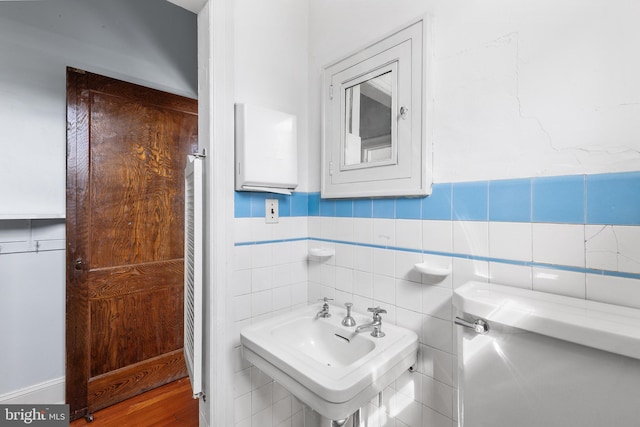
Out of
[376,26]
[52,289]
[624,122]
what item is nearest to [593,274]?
[624,122]

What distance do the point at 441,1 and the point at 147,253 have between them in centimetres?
207

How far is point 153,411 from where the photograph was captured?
5.56 feet

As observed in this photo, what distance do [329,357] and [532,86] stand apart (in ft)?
3.72

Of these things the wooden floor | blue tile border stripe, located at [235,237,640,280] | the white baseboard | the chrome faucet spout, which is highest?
blue tile border stripe, located at [235,237,640,280]

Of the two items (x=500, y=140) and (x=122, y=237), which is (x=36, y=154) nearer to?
(x=122, y=237)

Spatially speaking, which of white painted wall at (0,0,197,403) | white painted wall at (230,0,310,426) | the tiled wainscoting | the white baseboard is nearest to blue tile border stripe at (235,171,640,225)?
the tiled wainscoting

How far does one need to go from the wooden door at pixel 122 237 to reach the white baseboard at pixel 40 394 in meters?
0.07

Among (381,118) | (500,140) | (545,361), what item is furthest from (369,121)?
(545,361)

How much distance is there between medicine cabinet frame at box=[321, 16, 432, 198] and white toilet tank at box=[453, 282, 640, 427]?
45cm

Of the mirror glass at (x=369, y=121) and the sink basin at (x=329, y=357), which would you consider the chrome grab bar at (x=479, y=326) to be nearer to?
the sink basin at (x=329, y=357)

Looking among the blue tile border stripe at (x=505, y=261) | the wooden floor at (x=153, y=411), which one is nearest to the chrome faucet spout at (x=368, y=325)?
the blue tile border stripe at (x=505, y=261)

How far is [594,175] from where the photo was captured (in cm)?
68

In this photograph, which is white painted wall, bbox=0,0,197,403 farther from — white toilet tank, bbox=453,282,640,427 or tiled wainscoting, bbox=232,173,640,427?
white toilet tank, bbox=453,282,640,427

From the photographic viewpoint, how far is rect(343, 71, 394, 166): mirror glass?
1.09 m
